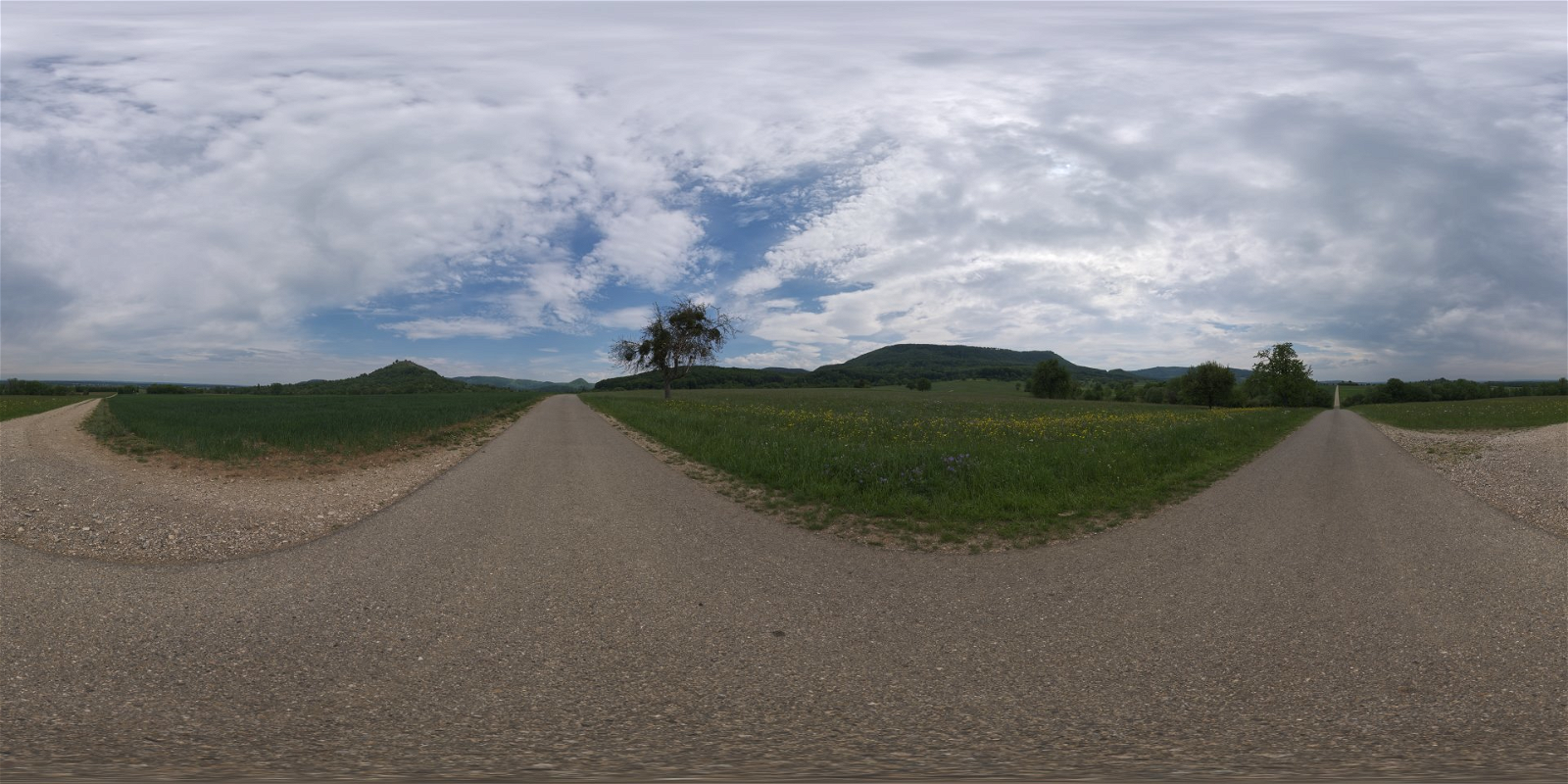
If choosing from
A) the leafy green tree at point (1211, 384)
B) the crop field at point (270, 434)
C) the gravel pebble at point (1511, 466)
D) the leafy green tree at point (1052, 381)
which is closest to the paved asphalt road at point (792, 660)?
the gravel pebble at point (1511, 466)

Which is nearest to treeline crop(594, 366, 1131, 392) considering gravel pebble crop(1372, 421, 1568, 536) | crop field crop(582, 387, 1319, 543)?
gravel pebble crop(1372, 421, 1568, 536)

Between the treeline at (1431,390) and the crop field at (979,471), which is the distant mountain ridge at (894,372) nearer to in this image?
the treeline at (1431,390)

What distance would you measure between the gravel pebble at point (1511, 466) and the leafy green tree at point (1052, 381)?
63532 mm

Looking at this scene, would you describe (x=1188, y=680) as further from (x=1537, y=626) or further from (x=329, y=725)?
(x=329, y=725)

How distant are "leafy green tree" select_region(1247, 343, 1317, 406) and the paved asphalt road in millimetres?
85301

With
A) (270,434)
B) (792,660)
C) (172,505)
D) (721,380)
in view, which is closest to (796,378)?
(721,380)

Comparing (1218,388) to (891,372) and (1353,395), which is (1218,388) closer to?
(1353,395)

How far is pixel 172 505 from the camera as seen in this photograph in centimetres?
972

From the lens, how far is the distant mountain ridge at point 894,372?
391 feet

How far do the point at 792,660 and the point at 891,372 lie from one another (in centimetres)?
13903

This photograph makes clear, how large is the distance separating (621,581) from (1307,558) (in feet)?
23.6

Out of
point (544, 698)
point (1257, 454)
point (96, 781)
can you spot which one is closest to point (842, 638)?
point (544, 698)

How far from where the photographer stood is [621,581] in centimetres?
617

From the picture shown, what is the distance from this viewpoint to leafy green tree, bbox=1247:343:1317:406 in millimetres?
76625
